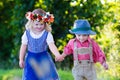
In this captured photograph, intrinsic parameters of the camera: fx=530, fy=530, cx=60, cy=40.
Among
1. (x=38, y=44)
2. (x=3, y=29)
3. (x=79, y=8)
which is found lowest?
(x=3, y=29)

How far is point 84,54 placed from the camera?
8016mm

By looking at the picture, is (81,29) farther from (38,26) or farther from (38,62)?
(38,62)

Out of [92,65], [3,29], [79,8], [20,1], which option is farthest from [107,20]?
[92,65]

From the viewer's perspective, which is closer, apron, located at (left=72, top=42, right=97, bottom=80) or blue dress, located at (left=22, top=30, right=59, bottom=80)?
apron, located at (left=72, top=42, right=97, bottom=80)

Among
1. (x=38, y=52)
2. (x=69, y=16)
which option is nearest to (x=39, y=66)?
(x=38, y=52)

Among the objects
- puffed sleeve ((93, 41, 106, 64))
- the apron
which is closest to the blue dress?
the apron

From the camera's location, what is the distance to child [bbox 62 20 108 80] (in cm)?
800

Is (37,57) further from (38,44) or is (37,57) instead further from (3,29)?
(3,29)

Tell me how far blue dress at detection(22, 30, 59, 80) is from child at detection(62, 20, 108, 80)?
355mm

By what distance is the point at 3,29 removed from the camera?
64.2 feet

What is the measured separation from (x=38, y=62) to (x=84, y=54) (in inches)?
28.9

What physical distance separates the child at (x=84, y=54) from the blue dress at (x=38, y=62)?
0.36m

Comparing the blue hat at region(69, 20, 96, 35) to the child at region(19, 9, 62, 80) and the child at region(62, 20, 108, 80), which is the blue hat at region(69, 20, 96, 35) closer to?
the child at region(62, 20, 108, 80)

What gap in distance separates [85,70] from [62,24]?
327 inches
